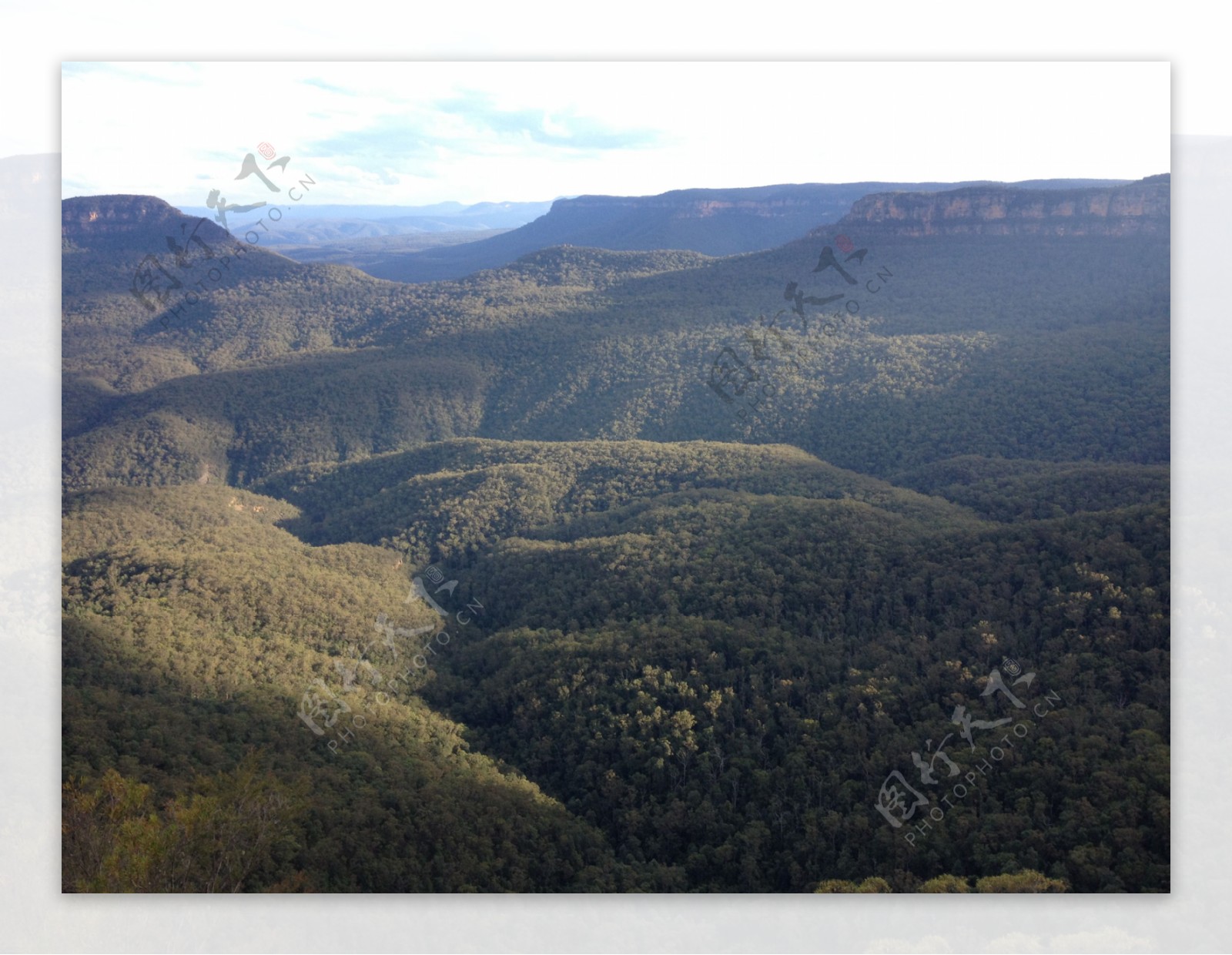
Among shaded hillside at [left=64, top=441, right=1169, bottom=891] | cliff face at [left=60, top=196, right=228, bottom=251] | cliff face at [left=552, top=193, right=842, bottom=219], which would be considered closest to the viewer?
shaded hillside at [left=64, top=441, right=1169, bottom=891]

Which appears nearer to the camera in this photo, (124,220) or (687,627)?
(687,627)

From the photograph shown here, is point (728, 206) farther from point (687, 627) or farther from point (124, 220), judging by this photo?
point (687, 627)

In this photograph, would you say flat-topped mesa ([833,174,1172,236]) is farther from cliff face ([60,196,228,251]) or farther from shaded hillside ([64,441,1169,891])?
cliff face ([60,196,228,251])

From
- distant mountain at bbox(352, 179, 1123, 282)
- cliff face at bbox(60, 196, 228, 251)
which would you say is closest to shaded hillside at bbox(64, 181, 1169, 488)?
cliff face at bbox(60, 196, 228, 251)

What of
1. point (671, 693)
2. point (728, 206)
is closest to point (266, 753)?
point (671, 693)

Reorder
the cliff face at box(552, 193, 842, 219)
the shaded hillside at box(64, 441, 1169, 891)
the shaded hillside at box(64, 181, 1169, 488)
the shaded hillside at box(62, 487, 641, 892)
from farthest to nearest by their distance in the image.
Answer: the cliff face at box(552, 193, 842, 219)
the shaded hillside at box(64, 181, 1169, 488)
the shaded hillside at box(64, 441, 1169, 891)
the shaded hillside at box(62, 487, 641, 892)

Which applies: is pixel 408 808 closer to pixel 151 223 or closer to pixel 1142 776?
pixel 1142 776

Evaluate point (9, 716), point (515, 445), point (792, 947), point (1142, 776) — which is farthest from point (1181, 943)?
point (515, 445)
